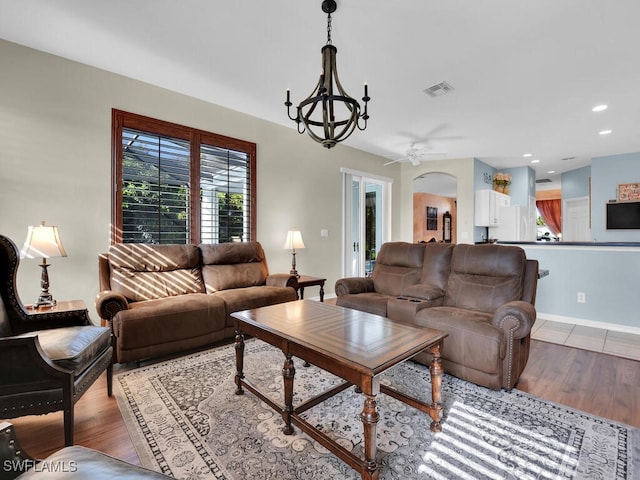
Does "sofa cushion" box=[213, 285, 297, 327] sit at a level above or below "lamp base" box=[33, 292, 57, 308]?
below

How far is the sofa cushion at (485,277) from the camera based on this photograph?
269 cm

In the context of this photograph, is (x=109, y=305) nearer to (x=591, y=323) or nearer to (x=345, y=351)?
(x=345, y=351)

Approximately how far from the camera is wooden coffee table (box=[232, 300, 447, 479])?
4.41 ft

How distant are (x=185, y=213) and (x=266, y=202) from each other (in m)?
1.15

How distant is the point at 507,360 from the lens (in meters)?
2.17

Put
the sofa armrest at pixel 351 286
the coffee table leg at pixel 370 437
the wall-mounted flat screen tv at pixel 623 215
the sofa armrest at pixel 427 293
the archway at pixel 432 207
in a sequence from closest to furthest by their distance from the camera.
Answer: the coffee table leg at pixel 370 437 < the sofa armrest at pixel 427 293 < the sofa armrest at pixel 351 286 < the wall-mounted flat screen tv at pixel 623 215 < the archway at pixel 432 207

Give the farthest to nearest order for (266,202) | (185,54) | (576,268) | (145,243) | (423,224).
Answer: (423,224)
(266,202)
(576,268)
(145,243)
(185,54)

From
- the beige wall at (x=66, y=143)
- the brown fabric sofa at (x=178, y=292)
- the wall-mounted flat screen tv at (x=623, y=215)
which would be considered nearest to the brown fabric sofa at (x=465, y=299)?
the brown fabric sofa at (x=178, y=292)

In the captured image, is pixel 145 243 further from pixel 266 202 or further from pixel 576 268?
pixel 576 268

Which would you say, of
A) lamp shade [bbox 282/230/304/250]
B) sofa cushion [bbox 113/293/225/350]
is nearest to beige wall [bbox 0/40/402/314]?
sofa cushion [bbox 113/293/225/350]

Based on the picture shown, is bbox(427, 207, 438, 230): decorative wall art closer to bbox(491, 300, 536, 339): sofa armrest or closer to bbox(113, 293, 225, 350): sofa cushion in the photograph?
bbox(491, 300, 536, 339): sofa armrest

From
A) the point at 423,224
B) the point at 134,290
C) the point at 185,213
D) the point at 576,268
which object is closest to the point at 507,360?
the point at 576,268

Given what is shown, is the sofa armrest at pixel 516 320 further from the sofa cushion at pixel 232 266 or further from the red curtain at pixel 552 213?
the red curtain at pixel 552 213

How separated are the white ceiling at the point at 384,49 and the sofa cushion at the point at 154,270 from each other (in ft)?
6.04
